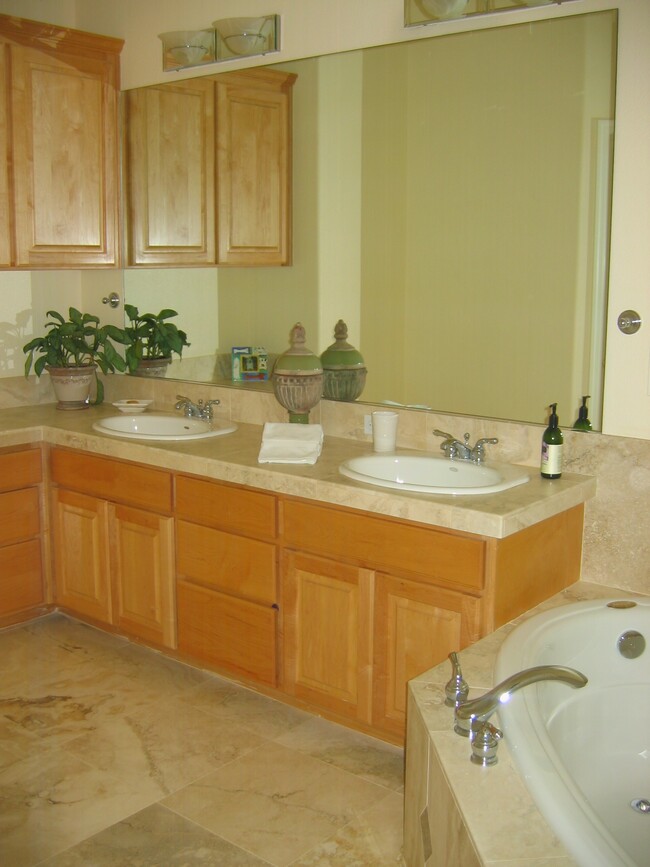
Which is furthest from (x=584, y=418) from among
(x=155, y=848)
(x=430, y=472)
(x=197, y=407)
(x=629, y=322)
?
(x=155, y=848)

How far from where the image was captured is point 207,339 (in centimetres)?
368

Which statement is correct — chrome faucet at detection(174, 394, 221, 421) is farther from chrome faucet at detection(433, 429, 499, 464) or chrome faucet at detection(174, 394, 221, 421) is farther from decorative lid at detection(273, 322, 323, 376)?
chrome faucet at detection(433, 429, 499, 464)

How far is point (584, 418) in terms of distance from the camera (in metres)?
2.70

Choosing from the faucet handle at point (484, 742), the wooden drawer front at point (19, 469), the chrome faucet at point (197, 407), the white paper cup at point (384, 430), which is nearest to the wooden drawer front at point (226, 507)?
the white paper cup at point (384, 430)

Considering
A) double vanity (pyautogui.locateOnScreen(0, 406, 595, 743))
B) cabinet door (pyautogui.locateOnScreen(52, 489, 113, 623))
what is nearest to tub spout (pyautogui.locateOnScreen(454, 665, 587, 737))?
double vanity (pyautogui.locateOnScreen(0, 406, 595, 743))

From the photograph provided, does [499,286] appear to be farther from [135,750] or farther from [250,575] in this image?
[135,750]

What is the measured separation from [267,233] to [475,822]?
2.31 meters

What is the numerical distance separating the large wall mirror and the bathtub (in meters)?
0.64

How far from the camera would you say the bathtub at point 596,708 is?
6.53ft

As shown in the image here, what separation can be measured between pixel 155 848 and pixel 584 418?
1588 mm

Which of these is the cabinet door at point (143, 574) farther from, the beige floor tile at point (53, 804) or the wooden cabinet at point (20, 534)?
→ the beige floor tile at point (53, 804)

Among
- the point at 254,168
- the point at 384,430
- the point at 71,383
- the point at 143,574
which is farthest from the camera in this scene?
the point at 71,383

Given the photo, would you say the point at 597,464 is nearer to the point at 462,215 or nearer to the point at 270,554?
the point at 462,215

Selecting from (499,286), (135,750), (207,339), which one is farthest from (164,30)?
(135,750)
